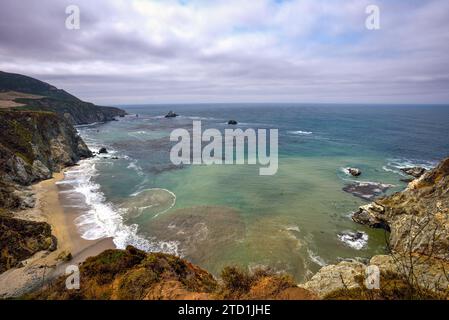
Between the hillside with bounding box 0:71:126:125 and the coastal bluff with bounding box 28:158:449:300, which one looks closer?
the coastal bluff with bounding box 28:158:449:300

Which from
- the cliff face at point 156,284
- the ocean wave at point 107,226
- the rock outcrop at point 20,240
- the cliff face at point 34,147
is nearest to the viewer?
the cliff face at point 156,284

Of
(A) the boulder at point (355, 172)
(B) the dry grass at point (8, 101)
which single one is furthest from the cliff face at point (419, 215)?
(B) the dry grass at point (8, 101)

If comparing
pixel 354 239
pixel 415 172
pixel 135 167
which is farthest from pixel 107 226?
pixel 415 172

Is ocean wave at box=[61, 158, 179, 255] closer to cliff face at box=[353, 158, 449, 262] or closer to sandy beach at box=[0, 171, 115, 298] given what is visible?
sandy beach at box=[0, 171, 115, 298]

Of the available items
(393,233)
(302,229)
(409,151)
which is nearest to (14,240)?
(302,229)

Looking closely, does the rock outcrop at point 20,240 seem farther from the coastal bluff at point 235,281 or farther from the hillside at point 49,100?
the hillside at point 49,100

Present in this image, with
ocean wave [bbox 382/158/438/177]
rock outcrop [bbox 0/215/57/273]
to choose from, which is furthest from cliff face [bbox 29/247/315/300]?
ocean wave [bbox 382/158/438/177]
